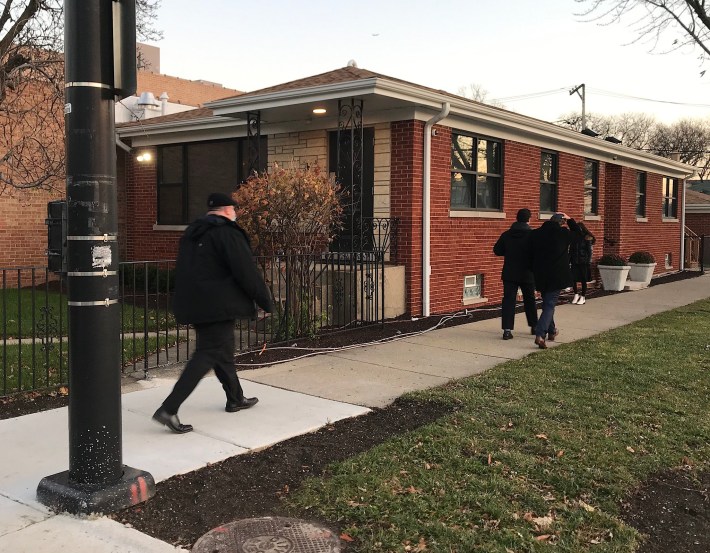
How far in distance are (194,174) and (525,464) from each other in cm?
1182

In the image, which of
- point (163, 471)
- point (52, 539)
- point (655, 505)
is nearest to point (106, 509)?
point (52, 539)

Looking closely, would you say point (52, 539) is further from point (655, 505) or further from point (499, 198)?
point (499, 198)

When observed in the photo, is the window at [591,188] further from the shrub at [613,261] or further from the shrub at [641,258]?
the shrub at [613,261]

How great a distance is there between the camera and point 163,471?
4.11 meters

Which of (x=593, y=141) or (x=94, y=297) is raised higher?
(x=593, y=141)

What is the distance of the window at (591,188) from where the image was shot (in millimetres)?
16875

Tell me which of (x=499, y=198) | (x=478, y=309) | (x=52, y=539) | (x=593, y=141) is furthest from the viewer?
(x=593, y=141)

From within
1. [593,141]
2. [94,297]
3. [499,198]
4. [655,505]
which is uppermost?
[593,141]

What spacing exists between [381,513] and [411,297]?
7.09 meters

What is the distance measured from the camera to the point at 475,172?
12.0 metres

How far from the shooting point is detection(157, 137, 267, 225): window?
1380 centimetres

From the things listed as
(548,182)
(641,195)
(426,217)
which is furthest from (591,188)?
(426,217)

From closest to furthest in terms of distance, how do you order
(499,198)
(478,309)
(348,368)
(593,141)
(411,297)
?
1. (348,368)
2. (411,297)
3. (478,309)
4. (499,198)
5. (593,141)

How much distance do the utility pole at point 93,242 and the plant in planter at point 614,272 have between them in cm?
1394
